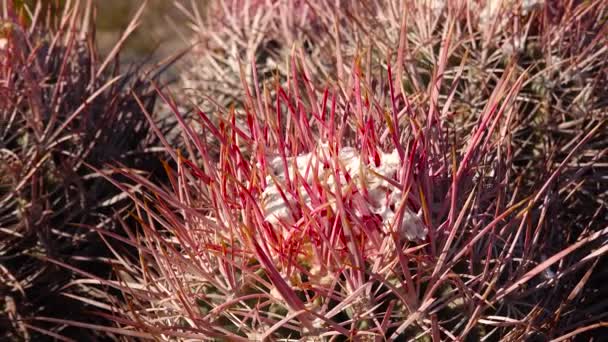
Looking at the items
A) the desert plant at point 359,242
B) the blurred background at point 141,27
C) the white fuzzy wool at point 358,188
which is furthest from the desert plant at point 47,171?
the blurred background at point 141,27

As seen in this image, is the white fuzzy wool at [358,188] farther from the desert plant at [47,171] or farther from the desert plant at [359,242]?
the desert plant at [47,171]

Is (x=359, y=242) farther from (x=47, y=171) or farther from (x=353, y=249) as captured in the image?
(x=47, y=171)

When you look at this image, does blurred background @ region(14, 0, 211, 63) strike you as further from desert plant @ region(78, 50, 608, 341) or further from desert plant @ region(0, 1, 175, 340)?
desert plant @ region(78, 50, 608, 341)

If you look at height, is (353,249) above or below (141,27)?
above

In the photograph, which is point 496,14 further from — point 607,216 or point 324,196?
point 324,196

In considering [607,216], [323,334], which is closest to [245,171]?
[323,334]

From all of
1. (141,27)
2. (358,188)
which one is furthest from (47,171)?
(141,27)
